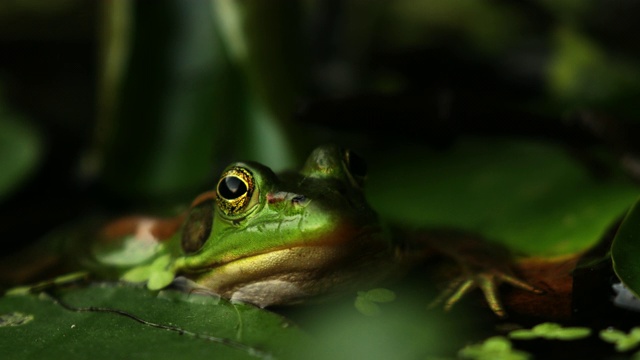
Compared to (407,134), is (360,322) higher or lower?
lower

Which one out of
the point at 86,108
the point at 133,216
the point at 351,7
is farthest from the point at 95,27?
the point at 133,216

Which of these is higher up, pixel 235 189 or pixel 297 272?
pixel 235 189

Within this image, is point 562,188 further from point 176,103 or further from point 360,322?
point 176,103

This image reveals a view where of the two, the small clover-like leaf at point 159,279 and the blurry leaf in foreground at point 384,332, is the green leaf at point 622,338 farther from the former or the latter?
the small clover-like leaf at point 159,279

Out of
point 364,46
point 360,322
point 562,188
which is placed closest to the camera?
point 360,322

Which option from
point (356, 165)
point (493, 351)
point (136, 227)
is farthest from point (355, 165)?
point (136, 227)

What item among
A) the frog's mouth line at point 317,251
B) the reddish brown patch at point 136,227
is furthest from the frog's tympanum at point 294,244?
the reddish brown patch at point 136,227

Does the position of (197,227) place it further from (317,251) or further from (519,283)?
(519,283)
